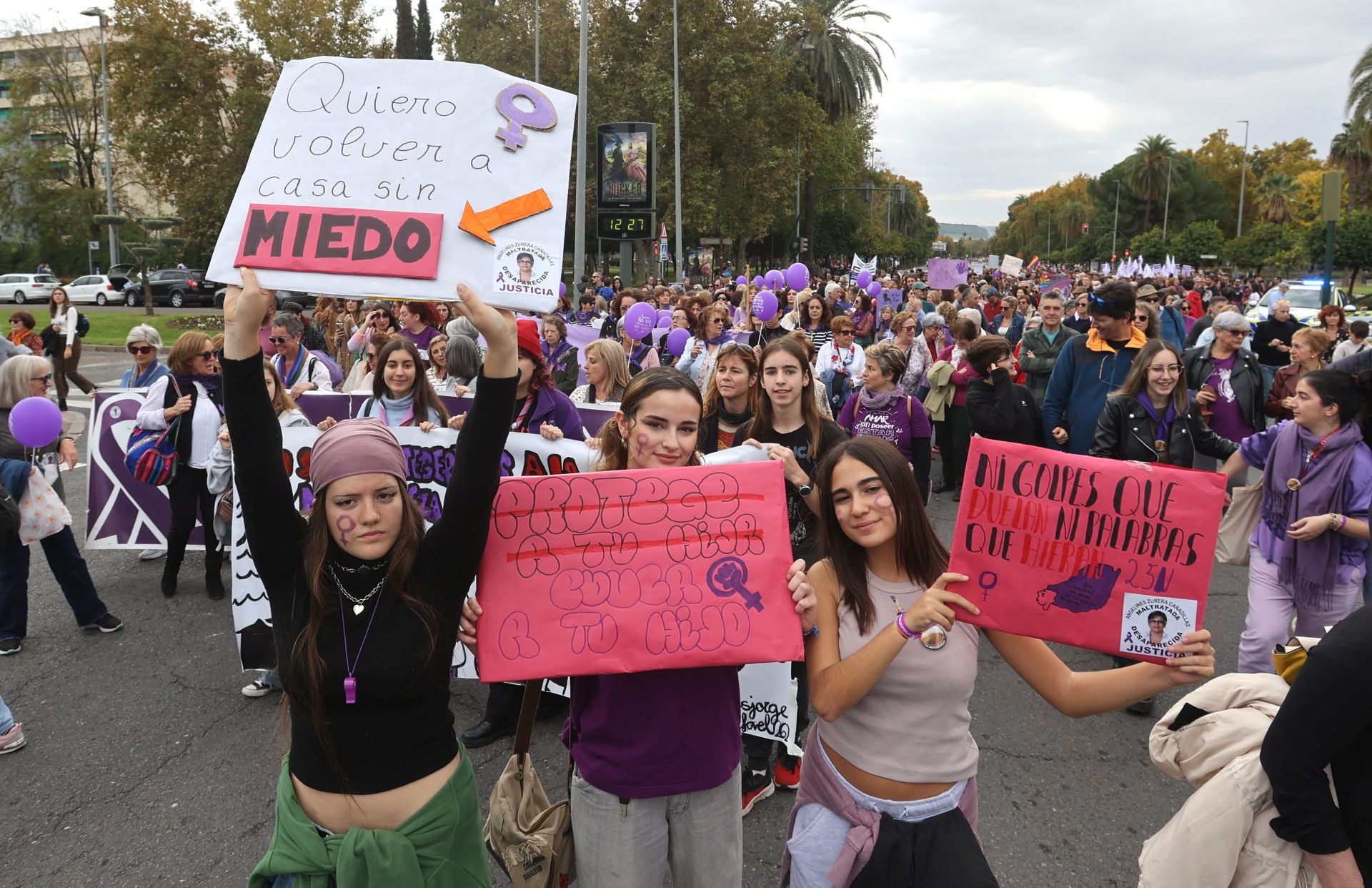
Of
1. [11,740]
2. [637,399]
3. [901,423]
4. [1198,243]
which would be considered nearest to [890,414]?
[901,423]

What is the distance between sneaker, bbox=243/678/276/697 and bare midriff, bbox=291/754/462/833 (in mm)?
3112

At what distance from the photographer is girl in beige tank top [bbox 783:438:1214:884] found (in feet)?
6.82

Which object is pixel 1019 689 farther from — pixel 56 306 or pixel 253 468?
pixel 56 306

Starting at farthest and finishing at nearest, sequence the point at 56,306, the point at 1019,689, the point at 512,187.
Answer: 1. the point at 56,306
2. the point at 1019,689
3. the point at 512,187

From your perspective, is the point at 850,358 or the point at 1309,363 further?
the point at 850,358

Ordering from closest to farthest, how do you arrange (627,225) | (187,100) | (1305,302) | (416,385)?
(416,385) → (627,225) → (1305,302) → (187,100)

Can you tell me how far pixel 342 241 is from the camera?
223 cm

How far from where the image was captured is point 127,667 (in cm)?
519

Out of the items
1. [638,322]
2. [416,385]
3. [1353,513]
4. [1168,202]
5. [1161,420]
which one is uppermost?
[1168,202]

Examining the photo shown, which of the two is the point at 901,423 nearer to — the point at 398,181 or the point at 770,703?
the point at 770,703

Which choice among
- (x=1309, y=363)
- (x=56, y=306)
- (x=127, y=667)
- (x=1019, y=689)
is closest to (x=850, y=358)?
(x=1309, y=363)

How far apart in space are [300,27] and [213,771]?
3563 cm

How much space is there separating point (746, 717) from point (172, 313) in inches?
1336

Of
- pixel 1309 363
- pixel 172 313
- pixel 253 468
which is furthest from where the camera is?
pixel 172 313
